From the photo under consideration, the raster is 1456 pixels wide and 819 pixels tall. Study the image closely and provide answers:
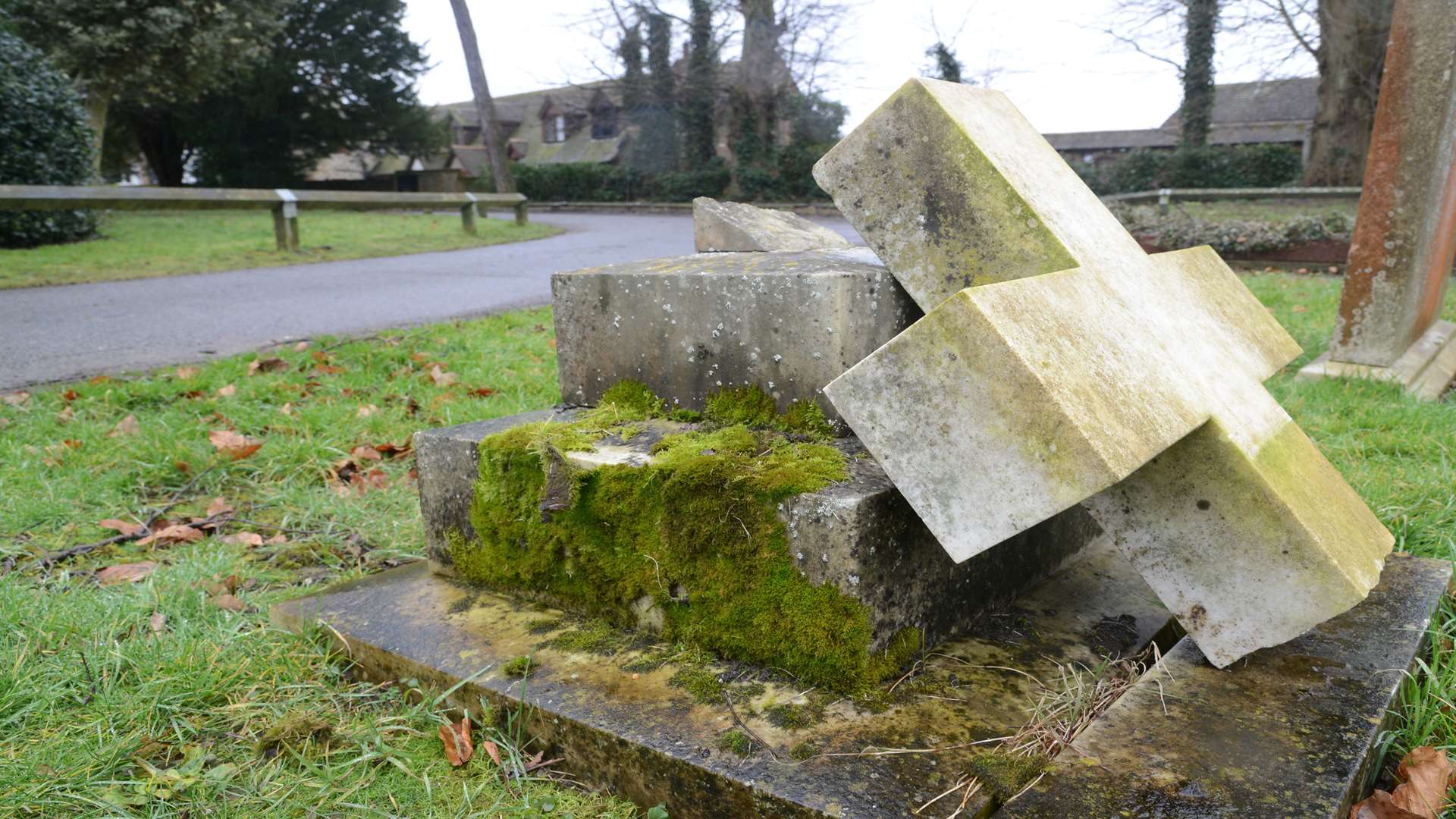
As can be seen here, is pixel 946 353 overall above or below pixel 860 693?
above

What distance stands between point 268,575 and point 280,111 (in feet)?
108

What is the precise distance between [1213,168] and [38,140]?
79.7ft

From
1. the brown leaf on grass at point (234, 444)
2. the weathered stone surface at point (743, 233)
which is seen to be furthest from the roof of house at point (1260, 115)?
the brown leaf on grass at point (234, 444)

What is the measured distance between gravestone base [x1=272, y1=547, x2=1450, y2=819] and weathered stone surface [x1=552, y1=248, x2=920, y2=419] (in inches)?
26.3

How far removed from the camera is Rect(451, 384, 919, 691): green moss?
1756 millimetres

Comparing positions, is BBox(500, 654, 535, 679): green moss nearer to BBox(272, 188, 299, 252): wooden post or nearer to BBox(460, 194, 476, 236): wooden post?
BBox(272, 188, 299, 252): wooden post

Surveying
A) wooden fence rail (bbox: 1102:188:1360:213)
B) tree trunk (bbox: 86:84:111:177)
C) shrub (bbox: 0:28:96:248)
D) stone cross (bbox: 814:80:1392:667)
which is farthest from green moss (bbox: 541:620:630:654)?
tree trunk (bbox: 86:84:111:177)

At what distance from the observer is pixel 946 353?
140 cm

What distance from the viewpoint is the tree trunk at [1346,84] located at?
16.4 meters

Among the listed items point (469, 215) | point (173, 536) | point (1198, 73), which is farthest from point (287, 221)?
point (1198, 73)

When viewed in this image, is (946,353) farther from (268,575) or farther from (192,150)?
(192,150)

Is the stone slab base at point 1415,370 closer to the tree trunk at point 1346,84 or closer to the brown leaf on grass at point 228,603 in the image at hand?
the brown leaf on grass at point 228,603

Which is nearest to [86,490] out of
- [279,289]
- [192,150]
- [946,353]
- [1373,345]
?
[946,353]

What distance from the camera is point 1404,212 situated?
4.89m
